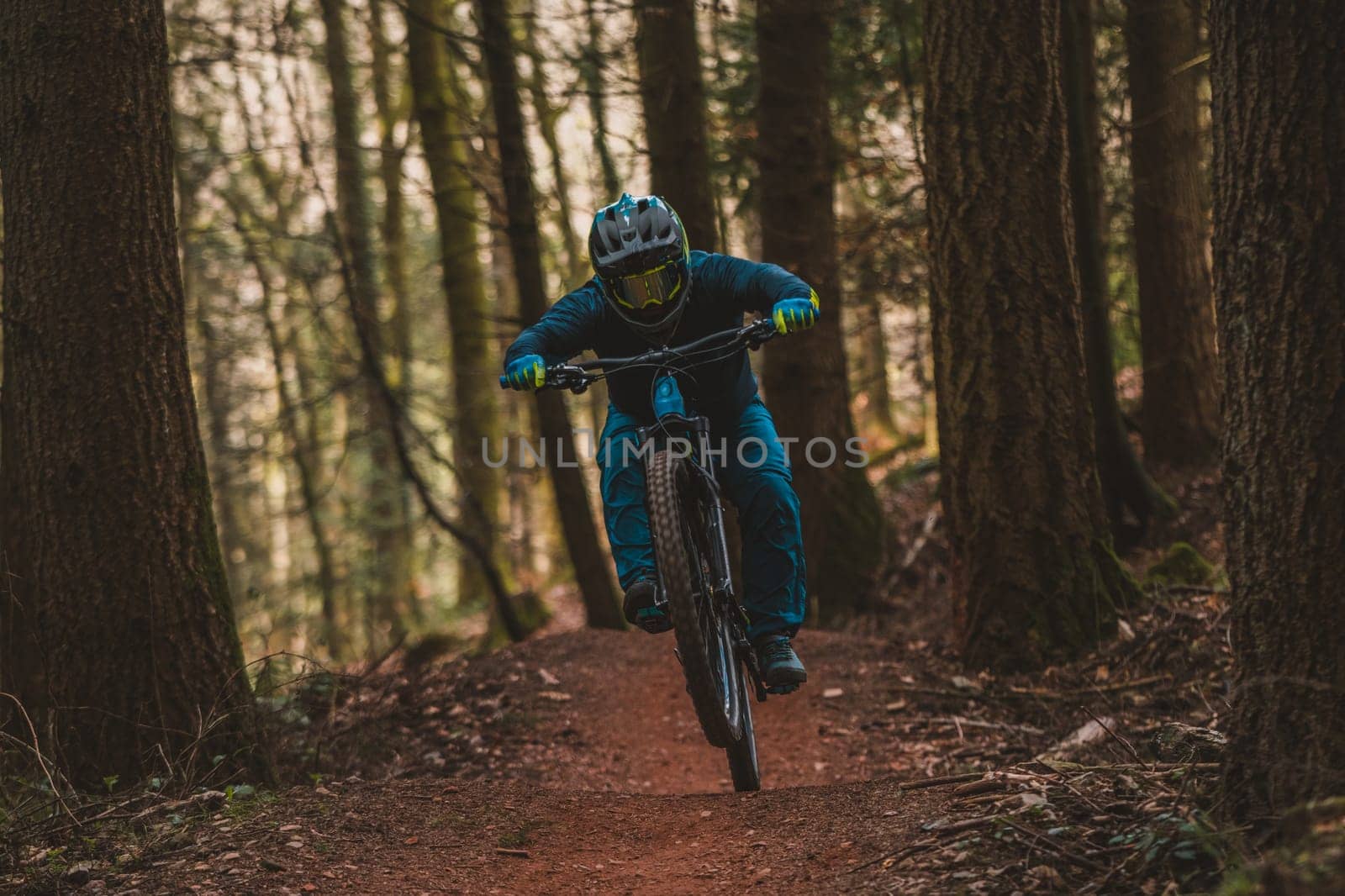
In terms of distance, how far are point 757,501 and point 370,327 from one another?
9.07m

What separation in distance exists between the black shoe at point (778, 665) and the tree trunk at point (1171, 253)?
26.1 ft

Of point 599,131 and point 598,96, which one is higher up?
point 599,131

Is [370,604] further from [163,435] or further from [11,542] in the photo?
[163,435]

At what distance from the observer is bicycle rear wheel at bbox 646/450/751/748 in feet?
14.9

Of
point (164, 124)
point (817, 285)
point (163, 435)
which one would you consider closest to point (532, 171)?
point (817, 285)

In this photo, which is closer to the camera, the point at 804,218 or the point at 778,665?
the point at 778,665

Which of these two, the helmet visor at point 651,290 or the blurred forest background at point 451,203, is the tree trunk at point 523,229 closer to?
the blurred forest background at point 451,203

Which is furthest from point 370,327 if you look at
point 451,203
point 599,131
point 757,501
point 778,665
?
point 778,665

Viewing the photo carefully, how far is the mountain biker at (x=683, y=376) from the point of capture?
5.20 metres

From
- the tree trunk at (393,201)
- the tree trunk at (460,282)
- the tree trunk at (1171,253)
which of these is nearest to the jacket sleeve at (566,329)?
the tree trunk at (1171,253)

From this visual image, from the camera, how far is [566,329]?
18.2 ft

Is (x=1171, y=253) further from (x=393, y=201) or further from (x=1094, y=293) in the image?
(x=393, y=201)

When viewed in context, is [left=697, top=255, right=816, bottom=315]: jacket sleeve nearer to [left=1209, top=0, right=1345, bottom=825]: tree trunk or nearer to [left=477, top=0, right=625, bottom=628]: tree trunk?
[left=1209, top=0, right=1345, bottom=825]: tree trunk

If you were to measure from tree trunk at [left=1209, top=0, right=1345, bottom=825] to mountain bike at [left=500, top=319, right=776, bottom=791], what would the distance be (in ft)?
6.91
